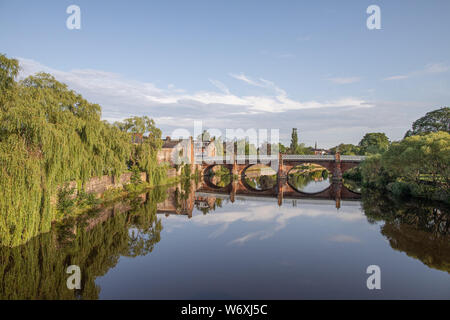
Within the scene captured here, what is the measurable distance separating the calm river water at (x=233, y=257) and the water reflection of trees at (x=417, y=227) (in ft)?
0.20

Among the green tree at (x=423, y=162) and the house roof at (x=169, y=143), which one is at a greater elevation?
the house roof at (x=169, y=143)

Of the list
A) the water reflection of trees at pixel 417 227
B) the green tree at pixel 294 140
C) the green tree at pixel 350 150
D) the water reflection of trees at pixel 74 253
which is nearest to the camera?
the water reflection of trees at pixel 74 253

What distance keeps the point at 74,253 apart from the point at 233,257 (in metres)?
6.96

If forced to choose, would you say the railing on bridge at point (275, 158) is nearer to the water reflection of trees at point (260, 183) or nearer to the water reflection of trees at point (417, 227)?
the water reflection of trees at point (260, 183)

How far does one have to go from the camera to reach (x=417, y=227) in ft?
56.2

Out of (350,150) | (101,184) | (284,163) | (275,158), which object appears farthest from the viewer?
(350,150)

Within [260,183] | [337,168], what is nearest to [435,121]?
[337,168]

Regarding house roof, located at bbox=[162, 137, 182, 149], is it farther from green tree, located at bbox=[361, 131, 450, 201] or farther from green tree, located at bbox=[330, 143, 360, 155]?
green tree, located at bbox=[330, 143, 360, 155]

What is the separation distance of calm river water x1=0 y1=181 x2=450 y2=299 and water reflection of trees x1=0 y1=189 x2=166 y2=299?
34 millimetres

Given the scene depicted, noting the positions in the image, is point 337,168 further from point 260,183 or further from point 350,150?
point 350,150

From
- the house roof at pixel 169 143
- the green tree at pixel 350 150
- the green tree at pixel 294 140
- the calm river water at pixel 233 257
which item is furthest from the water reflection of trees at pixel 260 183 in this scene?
the green tree at pixel 294 140

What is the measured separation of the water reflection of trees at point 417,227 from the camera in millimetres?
12577
